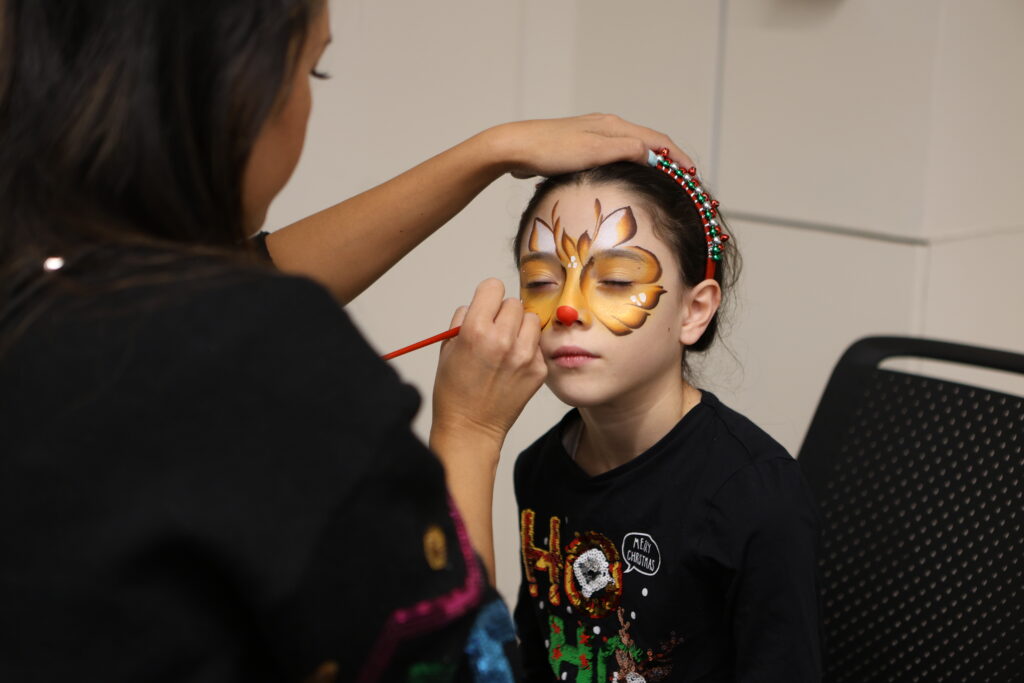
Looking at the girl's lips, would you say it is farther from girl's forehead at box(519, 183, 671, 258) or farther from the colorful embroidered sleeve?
the colorful embroidered sleeve

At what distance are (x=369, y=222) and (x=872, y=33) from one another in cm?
97

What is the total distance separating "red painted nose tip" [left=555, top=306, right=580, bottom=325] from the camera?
3.76ft

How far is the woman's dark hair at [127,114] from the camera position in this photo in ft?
2.19

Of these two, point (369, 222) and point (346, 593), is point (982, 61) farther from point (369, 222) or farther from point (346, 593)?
point (346, 593)

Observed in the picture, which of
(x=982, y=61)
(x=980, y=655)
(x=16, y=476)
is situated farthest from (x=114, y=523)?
(x=982, y=61)

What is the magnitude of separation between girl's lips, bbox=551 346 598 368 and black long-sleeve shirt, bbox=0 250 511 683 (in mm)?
526

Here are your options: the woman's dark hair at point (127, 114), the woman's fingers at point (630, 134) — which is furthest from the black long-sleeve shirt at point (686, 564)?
the woman's dark hair at point (127, 114)

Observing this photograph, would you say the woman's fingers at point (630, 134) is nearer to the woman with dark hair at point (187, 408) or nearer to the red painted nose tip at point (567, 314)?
the red painted nose tip at point (567, 314)

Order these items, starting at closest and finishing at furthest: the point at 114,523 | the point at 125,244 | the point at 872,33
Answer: the point at 114,523 < the point at 125,244 < the point at 872,33

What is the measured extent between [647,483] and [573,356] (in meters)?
0.17

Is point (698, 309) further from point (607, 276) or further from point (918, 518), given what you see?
point (918, 518)

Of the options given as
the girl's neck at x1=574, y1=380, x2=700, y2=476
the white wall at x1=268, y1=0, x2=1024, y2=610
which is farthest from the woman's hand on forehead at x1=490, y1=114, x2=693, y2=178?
the white wall at x1=268, y1=0, x2=1024, y2=610

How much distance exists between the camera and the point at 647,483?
1.18 meters

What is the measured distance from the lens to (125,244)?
669mm
